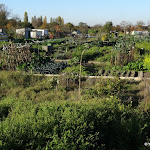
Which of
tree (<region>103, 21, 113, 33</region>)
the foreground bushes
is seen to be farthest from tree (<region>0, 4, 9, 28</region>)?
the foreground bushes

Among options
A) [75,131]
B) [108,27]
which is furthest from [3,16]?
[75,131]

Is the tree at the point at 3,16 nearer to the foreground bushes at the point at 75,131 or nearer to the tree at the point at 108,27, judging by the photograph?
the tree at the point at 108,27

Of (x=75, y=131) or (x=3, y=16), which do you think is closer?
(x=75, y=131)

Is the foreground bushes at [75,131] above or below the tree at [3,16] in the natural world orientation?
below

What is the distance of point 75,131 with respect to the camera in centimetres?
323

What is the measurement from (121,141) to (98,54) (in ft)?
34.5

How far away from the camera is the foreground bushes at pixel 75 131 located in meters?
3.06

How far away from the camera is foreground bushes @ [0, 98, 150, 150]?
10.0 feet

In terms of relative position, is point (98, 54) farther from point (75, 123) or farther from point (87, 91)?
point (75, 123)

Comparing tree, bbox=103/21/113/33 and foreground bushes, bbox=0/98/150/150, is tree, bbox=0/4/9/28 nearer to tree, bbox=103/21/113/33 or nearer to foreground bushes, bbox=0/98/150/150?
tree, bbox=103/21/113/33

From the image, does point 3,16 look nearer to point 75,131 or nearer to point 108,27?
point 108,27

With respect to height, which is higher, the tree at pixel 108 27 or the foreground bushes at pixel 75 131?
the tree at pixel 108 27

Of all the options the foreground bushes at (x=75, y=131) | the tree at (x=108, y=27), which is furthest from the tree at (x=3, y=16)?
the foreground bushes at (x=75, y=131)

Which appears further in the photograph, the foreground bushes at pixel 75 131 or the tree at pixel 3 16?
the tree at pixel 3 16
